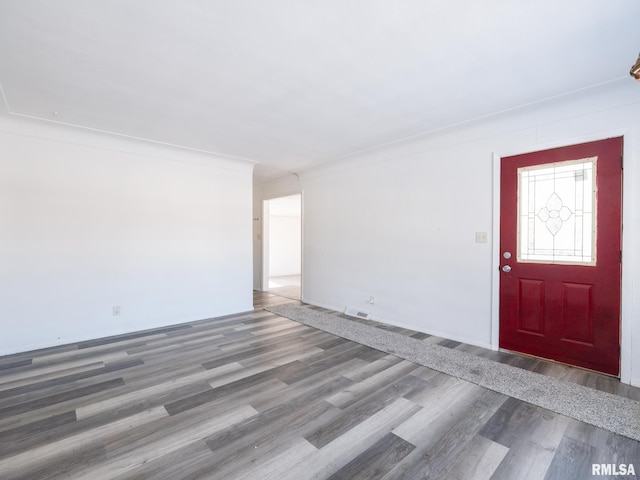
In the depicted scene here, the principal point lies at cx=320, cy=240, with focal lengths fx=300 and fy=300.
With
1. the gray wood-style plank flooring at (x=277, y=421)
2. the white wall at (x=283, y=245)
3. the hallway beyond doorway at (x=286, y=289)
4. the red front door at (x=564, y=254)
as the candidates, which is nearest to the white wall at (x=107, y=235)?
the gray wood-style plank flooring at (x=277, y=421)

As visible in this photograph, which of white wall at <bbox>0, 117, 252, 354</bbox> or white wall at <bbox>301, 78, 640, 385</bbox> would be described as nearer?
white wall at <bbox>301, 78, 640, 385</bbox>

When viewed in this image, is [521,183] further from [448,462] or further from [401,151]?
[448,462]

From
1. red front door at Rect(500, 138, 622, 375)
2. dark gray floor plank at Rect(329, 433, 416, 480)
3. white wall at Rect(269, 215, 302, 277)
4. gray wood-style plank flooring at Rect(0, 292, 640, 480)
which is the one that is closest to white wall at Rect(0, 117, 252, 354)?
gray wood-style plank flooring at Rect(0, 292, 640, 480)

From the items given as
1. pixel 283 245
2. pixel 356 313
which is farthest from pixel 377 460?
pixel 283 245

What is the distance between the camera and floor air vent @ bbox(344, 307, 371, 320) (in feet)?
15.8

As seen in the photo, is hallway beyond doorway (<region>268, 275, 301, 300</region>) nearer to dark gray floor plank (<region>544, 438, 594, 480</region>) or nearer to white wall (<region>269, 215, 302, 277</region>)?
white wall (<region>269, 215, 302, 277</region>)

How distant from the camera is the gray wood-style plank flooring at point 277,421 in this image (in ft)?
5.62

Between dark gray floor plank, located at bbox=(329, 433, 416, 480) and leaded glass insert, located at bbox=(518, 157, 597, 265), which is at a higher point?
leaded glass insert, located at bbox=(518, 157, 597, 265)

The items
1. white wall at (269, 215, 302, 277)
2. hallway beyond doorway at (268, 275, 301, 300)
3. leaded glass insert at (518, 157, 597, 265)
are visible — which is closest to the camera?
leaded glass insert at (518, 157, 597, 265)

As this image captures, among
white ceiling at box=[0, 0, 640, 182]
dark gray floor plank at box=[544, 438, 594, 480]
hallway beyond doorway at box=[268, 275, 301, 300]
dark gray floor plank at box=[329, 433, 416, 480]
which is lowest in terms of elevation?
hallway beyond doorway at box=[268, 275, 301, 300]

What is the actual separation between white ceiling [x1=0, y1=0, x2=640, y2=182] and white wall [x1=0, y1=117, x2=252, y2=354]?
0.64 metres

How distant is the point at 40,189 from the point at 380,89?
4.05 meters

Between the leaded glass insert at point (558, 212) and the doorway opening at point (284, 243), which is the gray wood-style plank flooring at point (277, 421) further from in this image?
the doorway opening at point (284, 243)

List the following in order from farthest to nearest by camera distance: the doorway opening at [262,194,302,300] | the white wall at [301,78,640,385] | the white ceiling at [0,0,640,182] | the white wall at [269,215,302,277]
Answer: the white wall at [269,215,302,277] → the doorway opening at [262,194,302,300] → the white wall at [301,78,640,385] → the white ceiling at [0,0,640,182]
